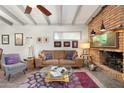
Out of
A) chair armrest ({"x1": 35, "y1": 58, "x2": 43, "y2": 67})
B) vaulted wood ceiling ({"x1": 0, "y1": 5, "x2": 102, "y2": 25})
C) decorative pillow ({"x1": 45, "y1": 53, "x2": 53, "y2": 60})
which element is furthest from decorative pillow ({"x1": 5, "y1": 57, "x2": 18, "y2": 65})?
decorative pillow ({"x1": 45, "y1": 53, "x2": 53, "y2": 60})

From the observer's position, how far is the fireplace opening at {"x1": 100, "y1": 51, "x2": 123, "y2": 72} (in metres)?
4.21

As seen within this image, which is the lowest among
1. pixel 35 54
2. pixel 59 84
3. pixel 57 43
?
pixel 59 84

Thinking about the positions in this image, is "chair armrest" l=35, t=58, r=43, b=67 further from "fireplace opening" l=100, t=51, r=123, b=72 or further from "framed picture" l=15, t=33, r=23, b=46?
"fireplace opening" l=100, t=51, r=123, b=72

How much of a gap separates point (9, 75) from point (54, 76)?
5.10 feet

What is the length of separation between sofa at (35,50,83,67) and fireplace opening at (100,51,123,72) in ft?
4.51

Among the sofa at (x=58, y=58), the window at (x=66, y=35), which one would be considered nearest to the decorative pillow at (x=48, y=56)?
the sofa at (x=58, y=58)

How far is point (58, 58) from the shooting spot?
7.48 metres

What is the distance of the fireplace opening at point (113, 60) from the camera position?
4.21 m

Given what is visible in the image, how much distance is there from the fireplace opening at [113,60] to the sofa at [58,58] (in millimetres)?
1374

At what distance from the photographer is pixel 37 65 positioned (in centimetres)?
689

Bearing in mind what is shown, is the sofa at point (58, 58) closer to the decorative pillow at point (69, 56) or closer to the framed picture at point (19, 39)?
the decorative pillow at point (69, 56)

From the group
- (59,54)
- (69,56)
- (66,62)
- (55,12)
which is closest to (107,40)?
(55,12)
